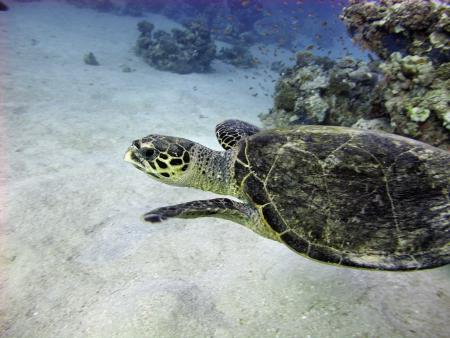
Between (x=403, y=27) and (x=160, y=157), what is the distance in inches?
196

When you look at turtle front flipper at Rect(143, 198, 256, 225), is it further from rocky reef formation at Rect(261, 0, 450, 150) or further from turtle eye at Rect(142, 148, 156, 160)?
rocky reef formation at Rect(261, 0, 450, 150)

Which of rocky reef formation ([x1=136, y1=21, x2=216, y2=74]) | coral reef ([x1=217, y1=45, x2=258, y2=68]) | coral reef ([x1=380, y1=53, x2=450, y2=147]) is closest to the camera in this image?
coral reef ([x1=380, y1=53, x2=450, y2=147])

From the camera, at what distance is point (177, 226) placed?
388cm

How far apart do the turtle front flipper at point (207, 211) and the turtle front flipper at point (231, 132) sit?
1.18 metres

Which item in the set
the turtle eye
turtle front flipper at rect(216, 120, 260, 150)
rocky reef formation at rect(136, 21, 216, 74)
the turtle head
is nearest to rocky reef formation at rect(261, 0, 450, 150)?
turtle front flipper at rect(216, 120, 260, 150)

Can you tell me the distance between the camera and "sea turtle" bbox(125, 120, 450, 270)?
2.35 metres

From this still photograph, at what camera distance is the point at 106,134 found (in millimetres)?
6652

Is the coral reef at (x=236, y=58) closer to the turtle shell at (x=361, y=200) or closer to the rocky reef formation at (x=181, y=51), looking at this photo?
the rocky reef formation at (x=181, y=51)

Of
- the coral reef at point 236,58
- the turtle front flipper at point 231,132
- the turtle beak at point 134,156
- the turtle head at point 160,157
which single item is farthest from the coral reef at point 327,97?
the coral reef at point 236,58

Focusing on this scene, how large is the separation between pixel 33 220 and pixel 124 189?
1359 mm

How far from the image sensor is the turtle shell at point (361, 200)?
7.67 ft

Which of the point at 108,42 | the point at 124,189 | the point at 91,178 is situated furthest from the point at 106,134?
the point at 108,42

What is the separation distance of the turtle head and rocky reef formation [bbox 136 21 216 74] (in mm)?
11553

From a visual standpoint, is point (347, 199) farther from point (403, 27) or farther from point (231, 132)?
point (403, 27)
